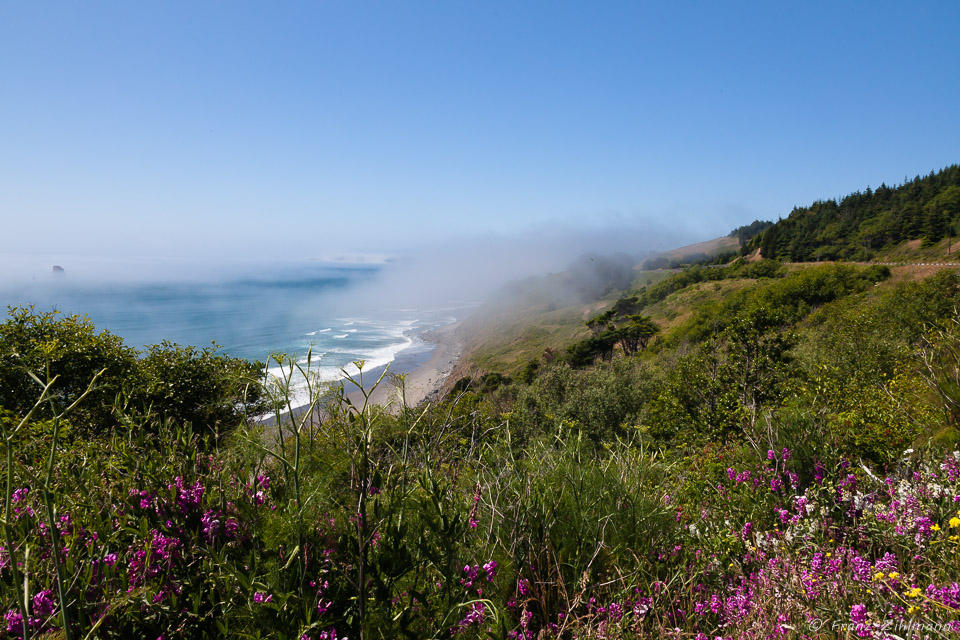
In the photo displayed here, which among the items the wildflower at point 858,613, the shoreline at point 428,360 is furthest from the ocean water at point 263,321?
the wildflower at point 858,613

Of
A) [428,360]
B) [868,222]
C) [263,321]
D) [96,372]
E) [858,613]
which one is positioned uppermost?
[868,222]

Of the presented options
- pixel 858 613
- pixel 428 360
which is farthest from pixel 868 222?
pixel 858 613

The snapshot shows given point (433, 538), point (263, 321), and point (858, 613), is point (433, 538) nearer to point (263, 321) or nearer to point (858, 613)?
point (858, 613)

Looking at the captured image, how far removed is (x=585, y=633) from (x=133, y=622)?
1550 mm

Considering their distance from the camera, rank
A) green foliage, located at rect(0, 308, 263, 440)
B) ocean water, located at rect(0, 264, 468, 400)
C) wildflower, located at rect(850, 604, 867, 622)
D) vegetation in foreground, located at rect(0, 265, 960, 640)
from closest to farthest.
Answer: vegetation in foreground, located at rect(0, 265, 960, 640) < wildflower, located at rect(850, 604, 867, 622) < green foliage, located at rect(0, 308, 263, 440) < ocean water, located at rect(0, 264, 468, 400)

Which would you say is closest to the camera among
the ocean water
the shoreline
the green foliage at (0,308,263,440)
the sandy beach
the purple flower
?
the purple flower

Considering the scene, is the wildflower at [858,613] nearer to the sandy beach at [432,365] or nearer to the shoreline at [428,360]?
the sandy beach at [432,365]

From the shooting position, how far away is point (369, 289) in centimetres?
17325

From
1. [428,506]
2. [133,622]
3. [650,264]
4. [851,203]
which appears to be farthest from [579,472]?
[650,264]

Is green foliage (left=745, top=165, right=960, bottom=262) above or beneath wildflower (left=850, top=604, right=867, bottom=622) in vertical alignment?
above

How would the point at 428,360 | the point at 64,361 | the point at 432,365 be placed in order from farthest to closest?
the point at 428,360, the point at 432,365, the point at 64,361

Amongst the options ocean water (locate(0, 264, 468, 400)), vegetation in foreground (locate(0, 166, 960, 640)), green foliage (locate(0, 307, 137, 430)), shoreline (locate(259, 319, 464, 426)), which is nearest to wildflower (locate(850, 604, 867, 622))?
vegetation in foreground (locate(0, 166, 960, 640))

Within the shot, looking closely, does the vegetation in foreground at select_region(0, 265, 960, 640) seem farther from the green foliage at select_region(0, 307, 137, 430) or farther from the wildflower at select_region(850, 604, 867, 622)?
the green foliage at select_region(0, 307, 137, 430)

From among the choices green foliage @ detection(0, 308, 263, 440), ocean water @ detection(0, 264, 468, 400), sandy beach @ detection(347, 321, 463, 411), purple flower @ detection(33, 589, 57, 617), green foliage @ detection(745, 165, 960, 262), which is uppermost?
green foliage @ detection(745, 165, 960, 262)
